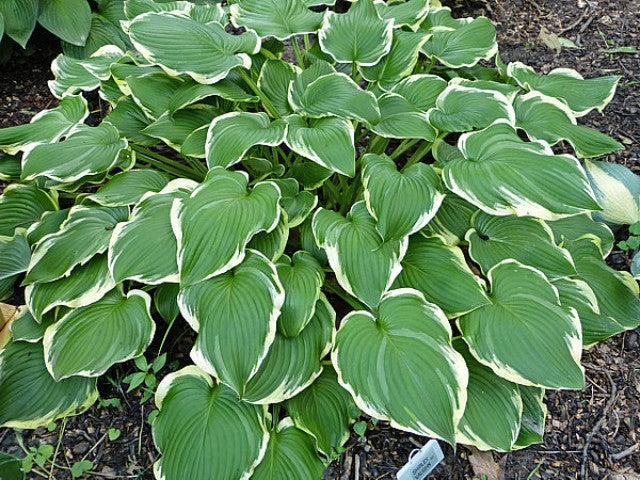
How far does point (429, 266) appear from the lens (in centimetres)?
178

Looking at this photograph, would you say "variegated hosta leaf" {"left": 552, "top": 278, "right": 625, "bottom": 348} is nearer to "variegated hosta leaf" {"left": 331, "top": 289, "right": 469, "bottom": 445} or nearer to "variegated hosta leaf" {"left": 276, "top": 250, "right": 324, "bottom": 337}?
"variegated hosta leaf" {"left": 331, "top": 289, "right": 469, "bottom": 445}

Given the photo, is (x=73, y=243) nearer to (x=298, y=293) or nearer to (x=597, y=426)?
(x=298, y=293)

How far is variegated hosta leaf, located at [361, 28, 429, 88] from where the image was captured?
2285 millimetres

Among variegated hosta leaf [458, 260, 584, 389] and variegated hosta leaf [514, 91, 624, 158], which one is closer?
variegated hosta leaf [458, 260, 584, 389]

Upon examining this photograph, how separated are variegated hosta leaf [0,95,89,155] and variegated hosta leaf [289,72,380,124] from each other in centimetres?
92

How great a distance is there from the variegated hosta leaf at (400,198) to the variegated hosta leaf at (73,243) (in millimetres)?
895

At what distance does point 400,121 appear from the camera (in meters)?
1.97

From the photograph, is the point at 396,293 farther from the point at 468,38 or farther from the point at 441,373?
the point at 468,38

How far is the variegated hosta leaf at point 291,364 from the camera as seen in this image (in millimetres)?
1596

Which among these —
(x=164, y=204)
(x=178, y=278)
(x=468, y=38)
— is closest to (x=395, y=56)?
(x=468, y=38)

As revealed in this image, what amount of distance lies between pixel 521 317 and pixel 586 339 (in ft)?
1.20

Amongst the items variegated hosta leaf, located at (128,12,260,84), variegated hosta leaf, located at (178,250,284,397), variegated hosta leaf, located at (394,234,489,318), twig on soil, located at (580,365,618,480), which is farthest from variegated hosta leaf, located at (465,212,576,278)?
variegated hosta leaf, located at (128,12,260,84)

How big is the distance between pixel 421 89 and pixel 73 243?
4.79 feet

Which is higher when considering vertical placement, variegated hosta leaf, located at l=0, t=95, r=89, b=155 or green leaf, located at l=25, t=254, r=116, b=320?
variegated hosta leaf, located at l=0, t=95, r=89, b=155
